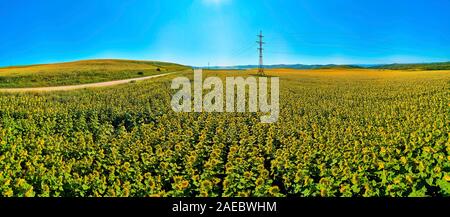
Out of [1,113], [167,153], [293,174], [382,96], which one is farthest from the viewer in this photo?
[382,96]

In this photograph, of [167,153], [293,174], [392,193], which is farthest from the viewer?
[167,153]

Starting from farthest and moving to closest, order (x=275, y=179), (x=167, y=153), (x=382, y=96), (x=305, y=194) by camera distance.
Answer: (x=382, y=96) < (x=167, y=153) < (x=275, y=179) < (x=305, y=194)

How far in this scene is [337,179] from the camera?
662cm

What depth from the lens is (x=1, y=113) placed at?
624 inches

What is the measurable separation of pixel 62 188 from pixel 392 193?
17.3 feet

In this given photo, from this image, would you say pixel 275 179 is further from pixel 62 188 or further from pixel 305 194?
pixel 62 188

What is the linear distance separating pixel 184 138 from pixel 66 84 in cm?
2920

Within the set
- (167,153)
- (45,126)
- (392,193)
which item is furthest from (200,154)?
(45,126)

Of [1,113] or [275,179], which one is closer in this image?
[275,179]

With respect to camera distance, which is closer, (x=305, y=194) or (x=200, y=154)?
(x=305, y=194)

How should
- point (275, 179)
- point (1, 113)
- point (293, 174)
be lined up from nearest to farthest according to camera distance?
1. point (293, 174)
2. point (275, 179)
3. point (1, 113)
